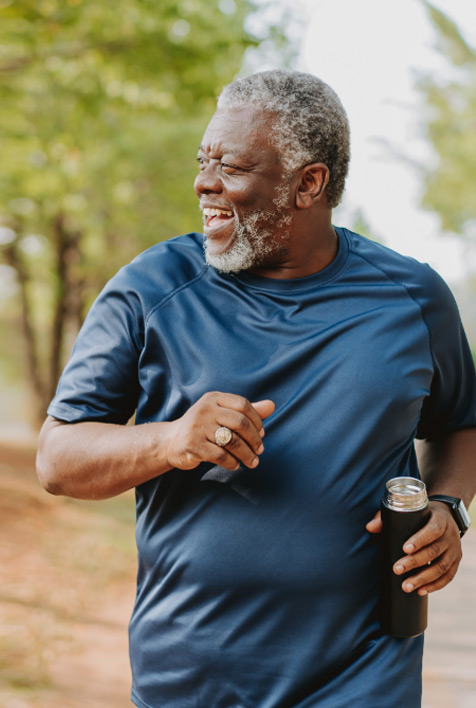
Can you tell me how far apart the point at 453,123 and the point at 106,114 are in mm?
7944

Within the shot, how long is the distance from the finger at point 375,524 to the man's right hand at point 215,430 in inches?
17.1

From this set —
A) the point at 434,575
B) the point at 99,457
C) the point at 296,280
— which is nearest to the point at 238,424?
the point at 99,457

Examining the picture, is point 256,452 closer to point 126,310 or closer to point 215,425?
point 215,425

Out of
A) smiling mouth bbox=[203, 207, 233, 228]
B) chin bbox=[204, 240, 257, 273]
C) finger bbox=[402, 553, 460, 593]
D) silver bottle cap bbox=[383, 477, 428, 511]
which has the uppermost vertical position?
smiling mouth bbox=[203, 207, 233, 228]

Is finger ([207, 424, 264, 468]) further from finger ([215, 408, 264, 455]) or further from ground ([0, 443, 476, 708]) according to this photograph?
ground ([0, 443, 476, 708])

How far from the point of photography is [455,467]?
222 cm

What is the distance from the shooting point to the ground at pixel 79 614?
16.9 ft

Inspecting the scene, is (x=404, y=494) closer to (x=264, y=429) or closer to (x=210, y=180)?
(x=264, y=429)

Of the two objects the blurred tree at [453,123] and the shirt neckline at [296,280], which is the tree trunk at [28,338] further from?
the shirt neckline at [296,280]

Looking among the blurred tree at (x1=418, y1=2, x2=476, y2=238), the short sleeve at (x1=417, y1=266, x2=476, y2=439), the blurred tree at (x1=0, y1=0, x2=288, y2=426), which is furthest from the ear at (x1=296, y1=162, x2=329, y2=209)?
the blurred tree at (x1=418, y1=2, x2=476, y2=238)

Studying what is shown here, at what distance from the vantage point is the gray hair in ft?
6.59

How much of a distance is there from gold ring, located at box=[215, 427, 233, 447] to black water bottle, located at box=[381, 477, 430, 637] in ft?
1.52

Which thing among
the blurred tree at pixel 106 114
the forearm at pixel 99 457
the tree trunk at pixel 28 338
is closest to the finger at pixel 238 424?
the forearm at pixel 99 457

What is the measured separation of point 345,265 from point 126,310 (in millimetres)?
602
